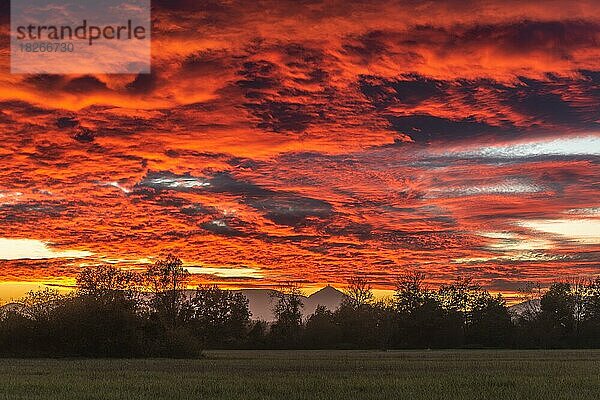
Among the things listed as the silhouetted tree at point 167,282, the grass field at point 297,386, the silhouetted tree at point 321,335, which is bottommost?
the silhouetted tree at point 321,335

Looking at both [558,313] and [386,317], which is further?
[558,313]

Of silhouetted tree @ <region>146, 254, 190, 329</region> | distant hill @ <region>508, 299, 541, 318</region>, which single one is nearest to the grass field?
silhouetted tree @ <region>146, 254, 190, 329</region>

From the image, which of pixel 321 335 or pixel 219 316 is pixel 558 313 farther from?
pixel 219 316

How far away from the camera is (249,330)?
110000 mm

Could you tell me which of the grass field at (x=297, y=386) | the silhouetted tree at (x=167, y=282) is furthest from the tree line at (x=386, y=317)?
the grass field at (x=297, y=386)

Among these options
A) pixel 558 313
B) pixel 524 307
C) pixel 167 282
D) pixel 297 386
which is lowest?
pixel 558 313

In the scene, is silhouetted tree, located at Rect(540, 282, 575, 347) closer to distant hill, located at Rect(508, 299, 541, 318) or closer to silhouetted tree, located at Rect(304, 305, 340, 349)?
distant hill, located at Rect(508, 299, 541, 318)

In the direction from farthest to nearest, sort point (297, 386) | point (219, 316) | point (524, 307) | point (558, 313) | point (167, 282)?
point (524, 307) < point (558, 313) < point (219, 316) < point (167, 282) < point (297, 386)

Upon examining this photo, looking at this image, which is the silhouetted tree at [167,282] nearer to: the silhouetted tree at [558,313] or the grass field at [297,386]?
the grass field at [297,386]

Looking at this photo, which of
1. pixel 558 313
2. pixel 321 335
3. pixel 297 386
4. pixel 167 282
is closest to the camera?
pixel 297 386

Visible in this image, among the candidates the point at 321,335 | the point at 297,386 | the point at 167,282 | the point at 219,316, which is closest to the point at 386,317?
the point at 321,335

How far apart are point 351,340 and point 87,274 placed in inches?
1867

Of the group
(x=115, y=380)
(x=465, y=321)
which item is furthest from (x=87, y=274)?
(x=465, y=321)

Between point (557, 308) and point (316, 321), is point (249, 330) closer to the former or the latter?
point (316, 321)
